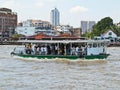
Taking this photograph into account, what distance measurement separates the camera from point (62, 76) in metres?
29.1

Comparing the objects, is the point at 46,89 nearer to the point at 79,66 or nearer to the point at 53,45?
the point at 79,66

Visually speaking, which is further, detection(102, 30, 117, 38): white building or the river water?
detection(102, 30, 117, 38): white building

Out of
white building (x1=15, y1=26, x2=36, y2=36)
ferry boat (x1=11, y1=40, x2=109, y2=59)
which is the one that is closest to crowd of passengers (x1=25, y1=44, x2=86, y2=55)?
ferry boat (x1=11, y1=40, x2=109, y2=59)

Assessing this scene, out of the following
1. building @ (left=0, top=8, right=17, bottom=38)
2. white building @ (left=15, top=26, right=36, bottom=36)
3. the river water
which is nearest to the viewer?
the river water

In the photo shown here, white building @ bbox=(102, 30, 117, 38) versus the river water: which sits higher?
white building @ bbox=(102, 30, 117, 38)

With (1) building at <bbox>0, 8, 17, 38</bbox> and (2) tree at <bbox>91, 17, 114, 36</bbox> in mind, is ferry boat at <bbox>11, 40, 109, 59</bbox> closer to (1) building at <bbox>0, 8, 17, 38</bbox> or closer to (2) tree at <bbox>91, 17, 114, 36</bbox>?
(2) tree at <bbox>91, 17, 114, 36</bbox>

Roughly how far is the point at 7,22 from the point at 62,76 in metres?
146

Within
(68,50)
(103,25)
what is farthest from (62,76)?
(103,25)

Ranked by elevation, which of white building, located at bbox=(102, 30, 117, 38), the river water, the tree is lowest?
the river water

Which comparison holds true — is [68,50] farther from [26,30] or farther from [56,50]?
[26,30]

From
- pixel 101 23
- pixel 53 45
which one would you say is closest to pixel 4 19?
pixel 101 23

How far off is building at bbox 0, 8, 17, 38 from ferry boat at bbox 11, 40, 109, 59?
12048 cm

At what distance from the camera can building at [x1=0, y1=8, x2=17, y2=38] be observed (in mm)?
167000

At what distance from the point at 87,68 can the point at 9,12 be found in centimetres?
14620
